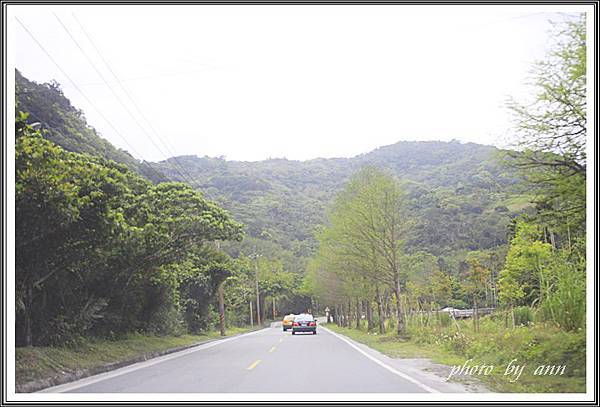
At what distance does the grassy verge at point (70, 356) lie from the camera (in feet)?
39.0

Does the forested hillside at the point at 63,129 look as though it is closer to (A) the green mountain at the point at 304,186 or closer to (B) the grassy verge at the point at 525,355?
(A) the green mountain at the point at 304,186

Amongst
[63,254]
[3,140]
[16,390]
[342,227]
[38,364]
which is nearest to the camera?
[3,140]

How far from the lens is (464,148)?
67.5 m

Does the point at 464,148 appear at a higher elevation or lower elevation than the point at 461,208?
higher

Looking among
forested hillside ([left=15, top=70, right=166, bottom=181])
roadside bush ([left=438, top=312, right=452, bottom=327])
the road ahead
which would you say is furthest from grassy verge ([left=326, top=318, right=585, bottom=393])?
forested hillside ([left=15, top=70, right=166, bottom=181])

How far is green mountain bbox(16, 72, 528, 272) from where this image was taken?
130ft

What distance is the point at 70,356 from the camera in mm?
14781

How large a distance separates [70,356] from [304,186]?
57.7 m

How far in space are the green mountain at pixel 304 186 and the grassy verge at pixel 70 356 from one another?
14.2 metres

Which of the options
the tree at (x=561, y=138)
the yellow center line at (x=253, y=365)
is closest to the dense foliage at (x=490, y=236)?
the tree at (x=561, y=138)

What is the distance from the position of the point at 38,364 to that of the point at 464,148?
61182 mm

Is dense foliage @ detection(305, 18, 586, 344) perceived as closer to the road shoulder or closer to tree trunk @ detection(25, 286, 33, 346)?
the road shoulder

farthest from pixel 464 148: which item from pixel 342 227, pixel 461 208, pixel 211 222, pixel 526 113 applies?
pixel 526 113

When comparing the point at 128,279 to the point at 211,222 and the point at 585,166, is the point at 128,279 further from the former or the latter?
the point at 585,166
